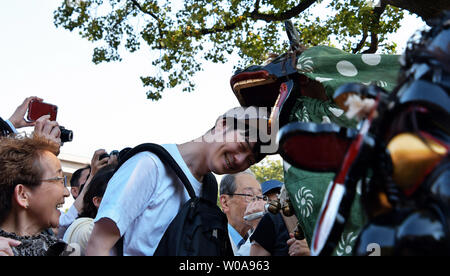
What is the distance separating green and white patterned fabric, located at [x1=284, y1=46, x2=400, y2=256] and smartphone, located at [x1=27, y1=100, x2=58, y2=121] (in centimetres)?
199

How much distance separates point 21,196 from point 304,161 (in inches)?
61.4

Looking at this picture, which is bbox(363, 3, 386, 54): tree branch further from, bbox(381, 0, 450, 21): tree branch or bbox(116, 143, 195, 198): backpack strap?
bbox(116, 143, 195, 198): backpack strap

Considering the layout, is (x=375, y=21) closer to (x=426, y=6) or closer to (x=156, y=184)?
(x=426, y=6)

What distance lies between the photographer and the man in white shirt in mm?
1810

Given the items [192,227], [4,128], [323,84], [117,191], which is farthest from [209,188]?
[4,128]

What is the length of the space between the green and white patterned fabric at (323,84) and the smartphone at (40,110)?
1.99 metres

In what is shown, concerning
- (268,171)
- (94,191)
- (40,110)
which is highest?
(40,110)

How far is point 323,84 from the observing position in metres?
1.98

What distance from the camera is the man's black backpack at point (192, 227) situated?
6.17 ft

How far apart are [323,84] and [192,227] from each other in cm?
84

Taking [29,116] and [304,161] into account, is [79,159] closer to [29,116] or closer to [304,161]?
[29,116]

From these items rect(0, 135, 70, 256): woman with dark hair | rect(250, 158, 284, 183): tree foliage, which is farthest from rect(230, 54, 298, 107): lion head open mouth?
rect(250, 158, 284, 183): tree foliage

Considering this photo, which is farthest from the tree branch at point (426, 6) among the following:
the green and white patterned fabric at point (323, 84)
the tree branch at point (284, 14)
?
the tree branch at point (284, 14)
